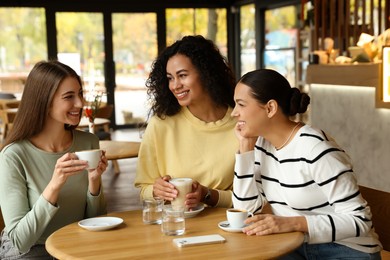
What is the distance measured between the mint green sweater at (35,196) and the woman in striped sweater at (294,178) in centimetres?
68

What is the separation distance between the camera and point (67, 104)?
236cm

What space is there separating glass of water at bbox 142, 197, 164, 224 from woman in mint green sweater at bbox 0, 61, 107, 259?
26 cm

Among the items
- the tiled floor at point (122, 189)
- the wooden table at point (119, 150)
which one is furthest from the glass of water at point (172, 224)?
the tiled floor at point (122, 189)

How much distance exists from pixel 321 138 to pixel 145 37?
10.4 meters

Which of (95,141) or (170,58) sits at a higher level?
(170,58)

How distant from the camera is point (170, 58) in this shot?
2.68m

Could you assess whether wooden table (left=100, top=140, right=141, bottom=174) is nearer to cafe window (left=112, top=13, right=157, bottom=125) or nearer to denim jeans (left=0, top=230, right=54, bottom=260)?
denim jeans (left=0, top=230, right=54, bottom=260)

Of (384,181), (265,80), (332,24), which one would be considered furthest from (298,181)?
(332,24)

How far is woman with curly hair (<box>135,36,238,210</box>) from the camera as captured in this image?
8.57ft

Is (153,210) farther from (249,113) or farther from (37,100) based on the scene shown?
(37,100)

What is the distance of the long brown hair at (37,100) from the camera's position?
7.70 ft

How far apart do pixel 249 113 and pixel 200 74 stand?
1.85ft

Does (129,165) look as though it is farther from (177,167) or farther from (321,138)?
(321,138)

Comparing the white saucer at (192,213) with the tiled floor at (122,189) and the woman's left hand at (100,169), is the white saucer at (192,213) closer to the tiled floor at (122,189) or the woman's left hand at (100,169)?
the woman's left hand at (100,169)
